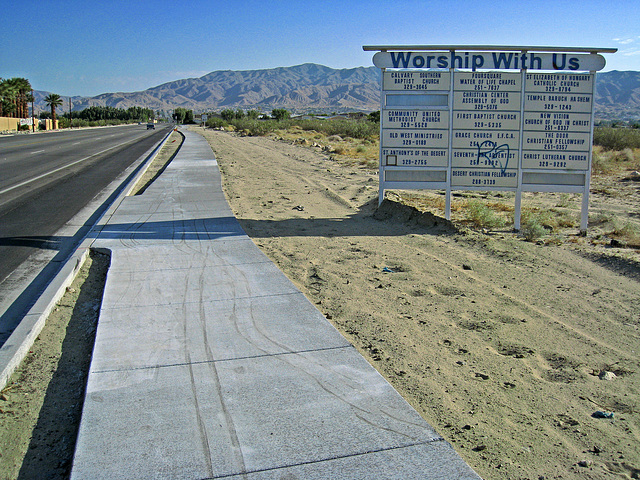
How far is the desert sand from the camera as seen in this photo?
3.66 m

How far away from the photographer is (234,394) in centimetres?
401

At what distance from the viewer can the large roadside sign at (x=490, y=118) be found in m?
10.4

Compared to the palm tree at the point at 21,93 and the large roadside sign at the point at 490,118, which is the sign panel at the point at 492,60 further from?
the palm tree at the point at 21,93

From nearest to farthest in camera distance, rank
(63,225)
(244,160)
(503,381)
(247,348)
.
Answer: (503,381) < (247,348) < (63,225) < (244,160)

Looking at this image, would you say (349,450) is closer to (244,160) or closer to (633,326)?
(633,326)

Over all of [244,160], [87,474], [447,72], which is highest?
[447,72]

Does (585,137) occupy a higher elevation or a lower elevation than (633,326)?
higher

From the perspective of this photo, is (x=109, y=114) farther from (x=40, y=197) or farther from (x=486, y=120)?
(x=486, y=120)

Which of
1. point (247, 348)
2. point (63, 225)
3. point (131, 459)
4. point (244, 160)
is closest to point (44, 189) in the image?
point (63, 225)

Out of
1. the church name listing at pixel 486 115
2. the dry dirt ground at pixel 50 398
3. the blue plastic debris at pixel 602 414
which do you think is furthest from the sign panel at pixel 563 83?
the dry dirt ground at pixel 50 398

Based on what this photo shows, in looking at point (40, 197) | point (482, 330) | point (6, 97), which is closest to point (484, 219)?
point (482, 330)

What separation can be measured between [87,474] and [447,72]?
9.37m

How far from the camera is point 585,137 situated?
413 inches

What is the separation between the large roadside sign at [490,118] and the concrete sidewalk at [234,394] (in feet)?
16.8
